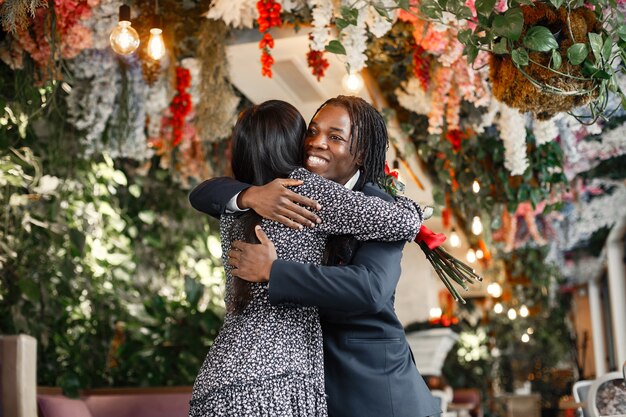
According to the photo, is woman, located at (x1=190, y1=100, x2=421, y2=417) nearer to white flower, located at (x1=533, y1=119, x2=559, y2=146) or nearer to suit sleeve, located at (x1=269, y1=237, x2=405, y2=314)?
suit sleeve, located at (x1=269, y1=237, x2=405, y2=314)

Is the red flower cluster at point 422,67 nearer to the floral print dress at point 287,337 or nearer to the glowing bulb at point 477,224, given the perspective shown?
the glowing bulb at point 477,224

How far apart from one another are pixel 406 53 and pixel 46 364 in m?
2.93

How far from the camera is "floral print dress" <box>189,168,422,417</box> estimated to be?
1.75m

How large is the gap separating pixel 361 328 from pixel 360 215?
293mm

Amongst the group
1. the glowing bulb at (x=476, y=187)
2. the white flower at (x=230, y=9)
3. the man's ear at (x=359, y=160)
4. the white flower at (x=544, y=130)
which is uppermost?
the white flower at (x=230, y=9)

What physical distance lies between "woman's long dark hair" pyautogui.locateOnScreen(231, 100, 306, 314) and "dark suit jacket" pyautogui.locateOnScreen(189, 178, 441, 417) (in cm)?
7

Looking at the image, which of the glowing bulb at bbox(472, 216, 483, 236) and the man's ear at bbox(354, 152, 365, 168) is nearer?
the man's ear at bbox(354, 152, 365, 168)

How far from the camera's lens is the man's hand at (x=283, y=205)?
1854mm

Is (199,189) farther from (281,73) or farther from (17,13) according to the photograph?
(281,73)

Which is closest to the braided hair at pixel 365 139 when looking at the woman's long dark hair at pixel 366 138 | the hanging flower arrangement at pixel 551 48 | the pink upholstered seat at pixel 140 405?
the woman's long dark hair at pixel 366 138

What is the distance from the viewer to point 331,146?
2.08 m

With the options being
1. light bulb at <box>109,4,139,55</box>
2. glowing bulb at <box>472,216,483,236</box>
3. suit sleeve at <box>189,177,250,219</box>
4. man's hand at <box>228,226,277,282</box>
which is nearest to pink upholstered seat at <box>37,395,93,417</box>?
light bulb at <box>109,4,139,55</box>

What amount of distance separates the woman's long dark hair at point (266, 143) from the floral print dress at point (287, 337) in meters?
0.07

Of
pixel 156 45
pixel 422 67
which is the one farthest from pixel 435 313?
pixel 156 45
